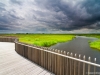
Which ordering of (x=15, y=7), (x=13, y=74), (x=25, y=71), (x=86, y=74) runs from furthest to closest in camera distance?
(x=15, y=7), (x=25, y=71), (x=13, y=74), (x=86, y=74)

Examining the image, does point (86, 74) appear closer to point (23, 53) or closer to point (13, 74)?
point (13, 74)

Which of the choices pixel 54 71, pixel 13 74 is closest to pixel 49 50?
pixel 54 71

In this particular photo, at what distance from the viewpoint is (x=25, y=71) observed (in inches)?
209

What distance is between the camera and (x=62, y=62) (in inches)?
190

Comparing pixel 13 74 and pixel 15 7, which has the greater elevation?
pixel 15 7

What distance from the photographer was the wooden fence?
156 inches

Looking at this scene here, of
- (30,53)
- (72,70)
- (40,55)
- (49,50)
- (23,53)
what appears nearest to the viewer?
(72,70)

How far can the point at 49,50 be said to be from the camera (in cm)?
576

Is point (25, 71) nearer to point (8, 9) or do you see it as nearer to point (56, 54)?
point (56, 54)

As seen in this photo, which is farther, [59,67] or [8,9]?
[8,9]

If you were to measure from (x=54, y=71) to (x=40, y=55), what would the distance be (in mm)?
1480

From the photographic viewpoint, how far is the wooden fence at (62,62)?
156 inches

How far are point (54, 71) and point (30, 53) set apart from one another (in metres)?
2.83

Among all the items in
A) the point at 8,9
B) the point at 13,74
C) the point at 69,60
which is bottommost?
the point at 13,74
